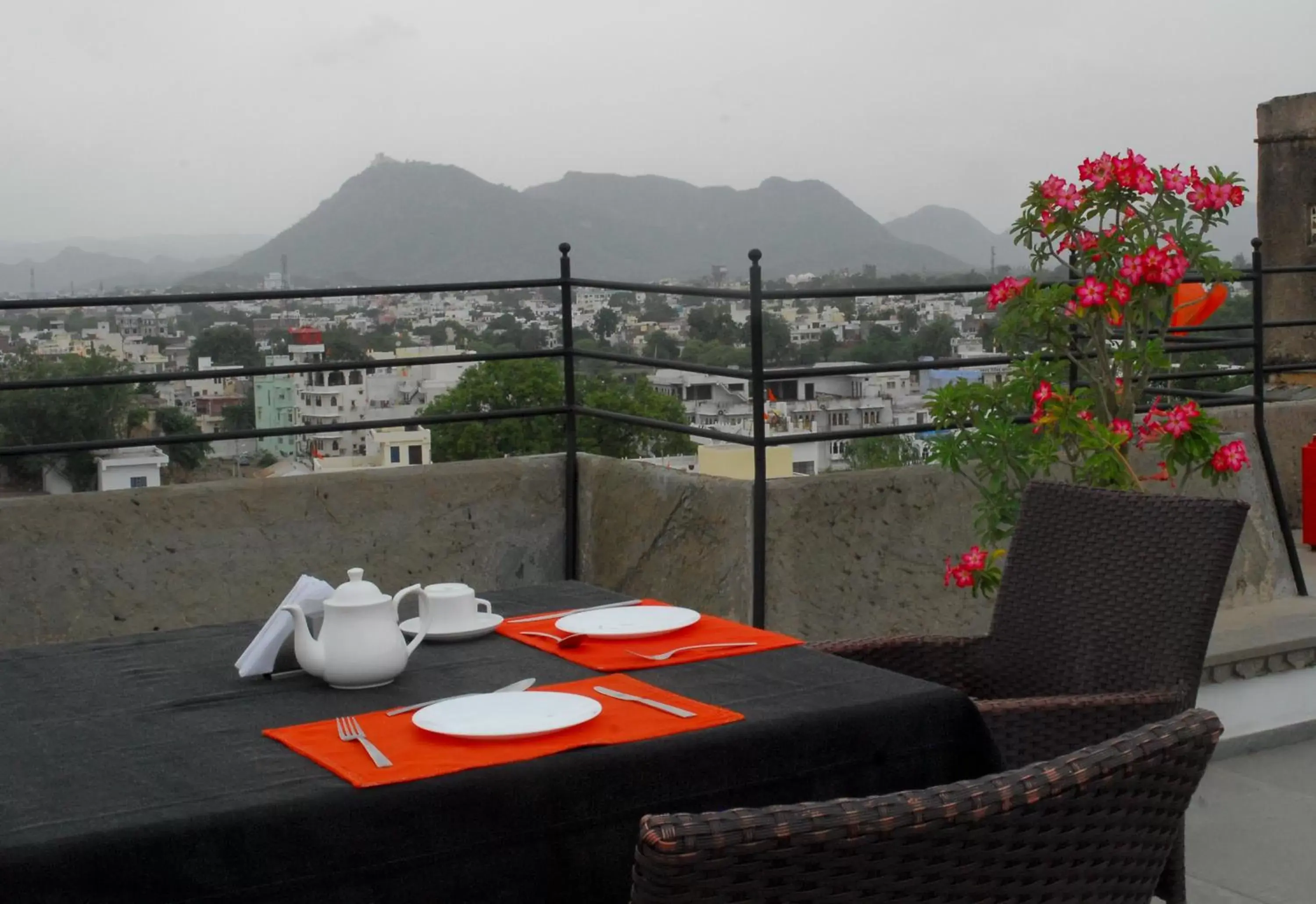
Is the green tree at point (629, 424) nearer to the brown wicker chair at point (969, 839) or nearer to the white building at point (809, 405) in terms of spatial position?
the white building at point (809, 405)

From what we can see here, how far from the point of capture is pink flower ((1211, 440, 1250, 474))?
132 inches

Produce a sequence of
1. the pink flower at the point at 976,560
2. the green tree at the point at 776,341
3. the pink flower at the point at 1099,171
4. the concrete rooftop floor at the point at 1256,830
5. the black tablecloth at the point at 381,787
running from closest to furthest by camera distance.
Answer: the black tablecloth at the point at 381,787 < the concrete rooftop floor at the point at 1256,830 < the pink flower at the point at 976,560 < the pink flower at the point at 1099,171 < the green tree at the point at 776,341

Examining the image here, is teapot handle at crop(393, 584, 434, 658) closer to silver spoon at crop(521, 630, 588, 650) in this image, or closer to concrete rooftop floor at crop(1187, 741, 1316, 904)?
silver spoon at crop(521, 630, 588, 650)

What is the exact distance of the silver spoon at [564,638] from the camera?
187 centimetres

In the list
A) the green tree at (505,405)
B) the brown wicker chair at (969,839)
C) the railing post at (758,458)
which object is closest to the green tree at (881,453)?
the railing post at (758,458)

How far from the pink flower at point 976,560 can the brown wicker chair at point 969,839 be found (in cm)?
210

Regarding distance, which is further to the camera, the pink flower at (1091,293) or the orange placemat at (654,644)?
the pink flower at (1091,293)

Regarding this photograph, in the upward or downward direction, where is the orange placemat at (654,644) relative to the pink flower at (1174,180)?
downward

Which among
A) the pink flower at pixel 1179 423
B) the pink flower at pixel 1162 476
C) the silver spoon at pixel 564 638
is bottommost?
the silver spoon at pixel 564 638

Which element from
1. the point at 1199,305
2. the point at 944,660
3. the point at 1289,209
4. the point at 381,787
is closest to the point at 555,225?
the point at 1289,209

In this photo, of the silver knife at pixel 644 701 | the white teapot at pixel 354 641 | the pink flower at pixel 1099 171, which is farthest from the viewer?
the pink flower at pixel 1099 171

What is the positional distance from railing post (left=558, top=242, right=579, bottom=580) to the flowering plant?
3.83 ft

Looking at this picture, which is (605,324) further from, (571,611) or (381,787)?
(381,787)

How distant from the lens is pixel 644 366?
400cm
